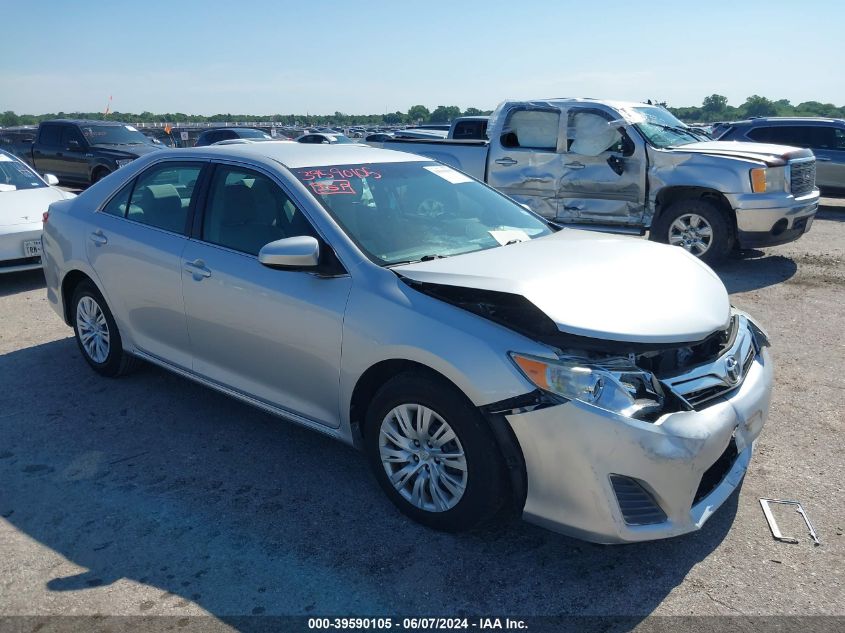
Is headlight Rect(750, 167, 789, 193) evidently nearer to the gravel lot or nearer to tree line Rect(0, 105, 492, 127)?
the gravel lot

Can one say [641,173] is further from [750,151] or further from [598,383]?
[598,383]

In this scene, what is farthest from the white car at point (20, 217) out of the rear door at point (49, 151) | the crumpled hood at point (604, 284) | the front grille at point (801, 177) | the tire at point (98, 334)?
the front grille at point (801, 177)

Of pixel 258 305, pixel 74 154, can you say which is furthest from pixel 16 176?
pixel 74 154

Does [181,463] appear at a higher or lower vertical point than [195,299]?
lower

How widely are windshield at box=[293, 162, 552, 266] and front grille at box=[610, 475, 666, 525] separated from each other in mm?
1506

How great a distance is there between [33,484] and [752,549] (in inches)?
141

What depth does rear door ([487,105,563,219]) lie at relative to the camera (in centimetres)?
952

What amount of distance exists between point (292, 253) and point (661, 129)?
24.2 ft

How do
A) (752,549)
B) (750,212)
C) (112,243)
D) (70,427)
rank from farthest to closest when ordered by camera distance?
(750,212), (112,243), (70,427), (752,549)

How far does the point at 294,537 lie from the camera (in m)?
3.35

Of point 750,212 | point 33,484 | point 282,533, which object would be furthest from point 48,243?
point 750,212

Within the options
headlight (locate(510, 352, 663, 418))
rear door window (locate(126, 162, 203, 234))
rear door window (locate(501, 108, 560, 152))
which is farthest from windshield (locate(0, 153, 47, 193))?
headlight (locate(510, 352, 663, 418))

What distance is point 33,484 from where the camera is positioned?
12.7ft

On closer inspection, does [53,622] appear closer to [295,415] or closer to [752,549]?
[295,415]
